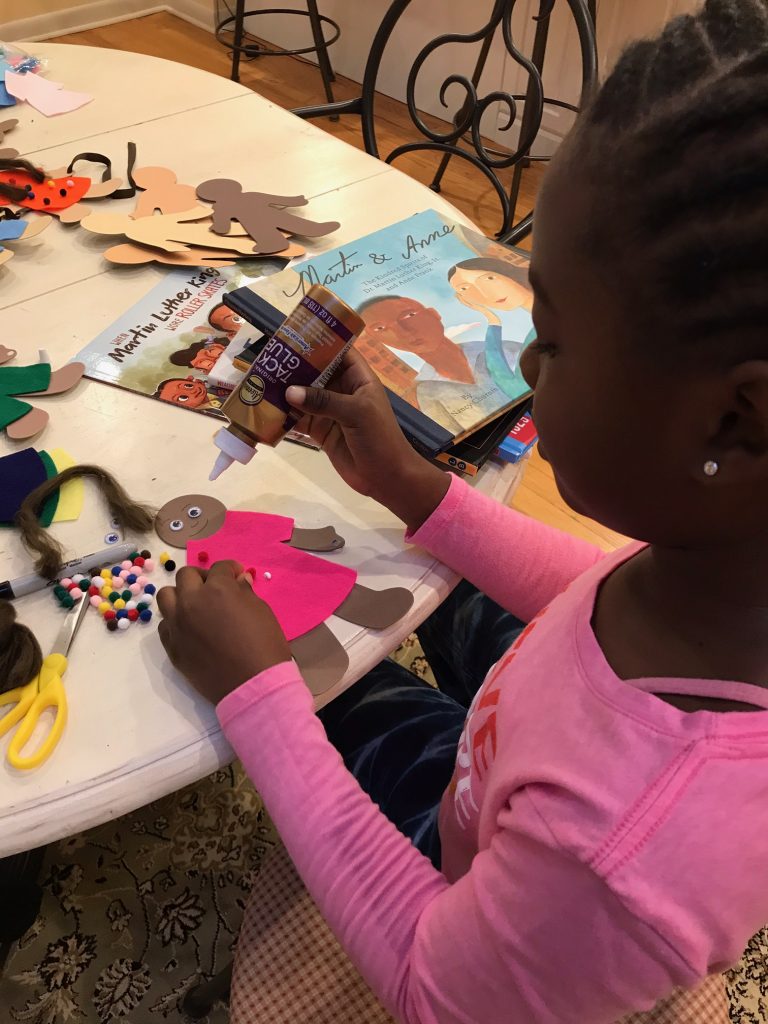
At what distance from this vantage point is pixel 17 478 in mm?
675

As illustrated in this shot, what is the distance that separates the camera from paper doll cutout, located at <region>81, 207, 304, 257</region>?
0.94 meters

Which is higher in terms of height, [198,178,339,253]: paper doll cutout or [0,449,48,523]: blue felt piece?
[198,178,339,253]: paper doll cutout

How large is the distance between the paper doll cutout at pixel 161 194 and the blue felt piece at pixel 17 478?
16.8 inches

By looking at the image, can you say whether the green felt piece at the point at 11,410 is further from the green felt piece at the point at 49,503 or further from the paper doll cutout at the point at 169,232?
the paper doll cutout at the point at 169,232

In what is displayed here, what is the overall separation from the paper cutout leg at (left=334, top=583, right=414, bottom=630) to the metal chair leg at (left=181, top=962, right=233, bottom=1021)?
0.56 meters

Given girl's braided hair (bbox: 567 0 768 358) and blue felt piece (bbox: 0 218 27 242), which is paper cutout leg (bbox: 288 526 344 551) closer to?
girl's braided hair (bbox: 567 0 768 358)

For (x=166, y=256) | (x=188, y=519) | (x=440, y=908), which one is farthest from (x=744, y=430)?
(x=166, y=256)

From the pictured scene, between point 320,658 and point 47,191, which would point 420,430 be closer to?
point 320,658

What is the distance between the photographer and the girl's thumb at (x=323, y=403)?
0.65 meters

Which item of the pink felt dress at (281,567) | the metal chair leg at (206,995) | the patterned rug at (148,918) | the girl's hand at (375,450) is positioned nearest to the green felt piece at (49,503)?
the pink felt dress at (281,567)

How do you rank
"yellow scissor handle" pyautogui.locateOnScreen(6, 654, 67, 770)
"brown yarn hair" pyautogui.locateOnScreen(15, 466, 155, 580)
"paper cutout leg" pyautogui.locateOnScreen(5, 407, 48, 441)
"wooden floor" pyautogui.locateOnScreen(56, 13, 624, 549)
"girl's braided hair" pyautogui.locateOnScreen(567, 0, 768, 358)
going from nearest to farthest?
1. "girl's braided hair" pyautogui.locateOnScreen(567, 0, 768, 358)
2. "yellow scissor handle" pyautogui.locateOnScreen(6, 654, 67, 770)
3. "brown yarn hair" pyautogui.locateOnScreen(15, 466, 155, 580)
4. "paper cutout leg" pyautogui.locateOnScreen(5, 407, 48, 441)
5. "wooden floor" pyautogui.locateOnScreen(56, 13, 624, 549)

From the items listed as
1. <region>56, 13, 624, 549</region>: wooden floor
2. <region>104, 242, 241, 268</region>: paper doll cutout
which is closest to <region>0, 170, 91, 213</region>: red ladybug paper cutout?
<region>104, 242, 241, 268</region>: paper doll cutout

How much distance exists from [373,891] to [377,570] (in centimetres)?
25

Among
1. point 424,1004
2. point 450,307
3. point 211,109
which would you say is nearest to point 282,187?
point 211,109
